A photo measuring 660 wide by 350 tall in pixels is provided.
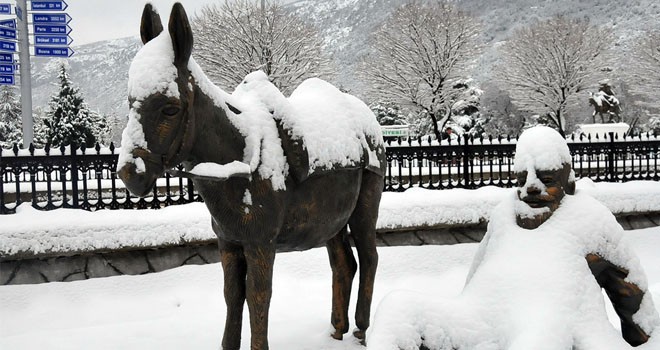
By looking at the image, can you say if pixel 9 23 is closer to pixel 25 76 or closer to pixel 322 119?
pixel 25 76

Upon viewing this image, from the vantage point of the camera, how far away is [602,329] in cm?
246

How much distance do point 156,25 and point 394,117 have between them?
153 ft

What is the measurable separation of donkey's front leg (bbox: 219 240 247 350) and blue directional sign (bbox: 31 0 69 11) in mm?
17293

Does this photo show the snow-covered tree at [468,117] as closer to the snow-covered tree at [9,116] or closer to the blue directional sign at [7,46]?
the blue directional sign at [7,46]

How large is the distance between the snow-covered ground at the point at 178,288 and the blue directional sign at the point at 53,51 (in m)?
13.4

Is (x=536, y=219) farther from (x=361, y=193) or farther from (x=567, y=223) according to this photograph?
(x=361, y=193)

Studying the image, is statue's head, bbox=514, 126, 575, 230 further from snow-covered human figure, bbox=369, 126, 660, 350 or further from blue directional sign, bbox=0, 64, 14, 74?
blue directional sign, bbox=0, 64, 14, 74

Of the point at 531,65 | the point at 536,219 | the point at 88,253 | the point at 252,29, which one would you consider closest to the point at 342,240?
the point at 536,219

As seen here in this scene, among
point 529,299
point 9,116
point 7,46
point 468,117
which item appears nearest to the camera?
point 529,299

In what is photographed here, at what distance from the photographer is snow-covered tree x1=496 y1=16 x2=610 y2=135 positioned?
1563 inches

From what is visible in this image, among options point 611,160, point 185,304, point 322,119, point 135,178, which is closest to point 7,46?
point 185,304

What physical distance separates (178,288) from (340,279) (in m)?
2.86

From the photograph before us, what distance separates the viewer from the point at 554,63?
40750 millimetres

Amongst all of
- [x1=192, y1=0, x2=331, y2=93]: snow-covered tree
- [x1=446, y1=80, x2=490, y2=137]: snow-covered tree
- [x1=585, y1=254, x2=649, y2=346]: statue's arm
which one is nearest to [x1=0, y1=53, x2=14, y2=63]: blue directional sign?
[x1=192, y1=0, x2=331, y2=93]: snow-covered tree
